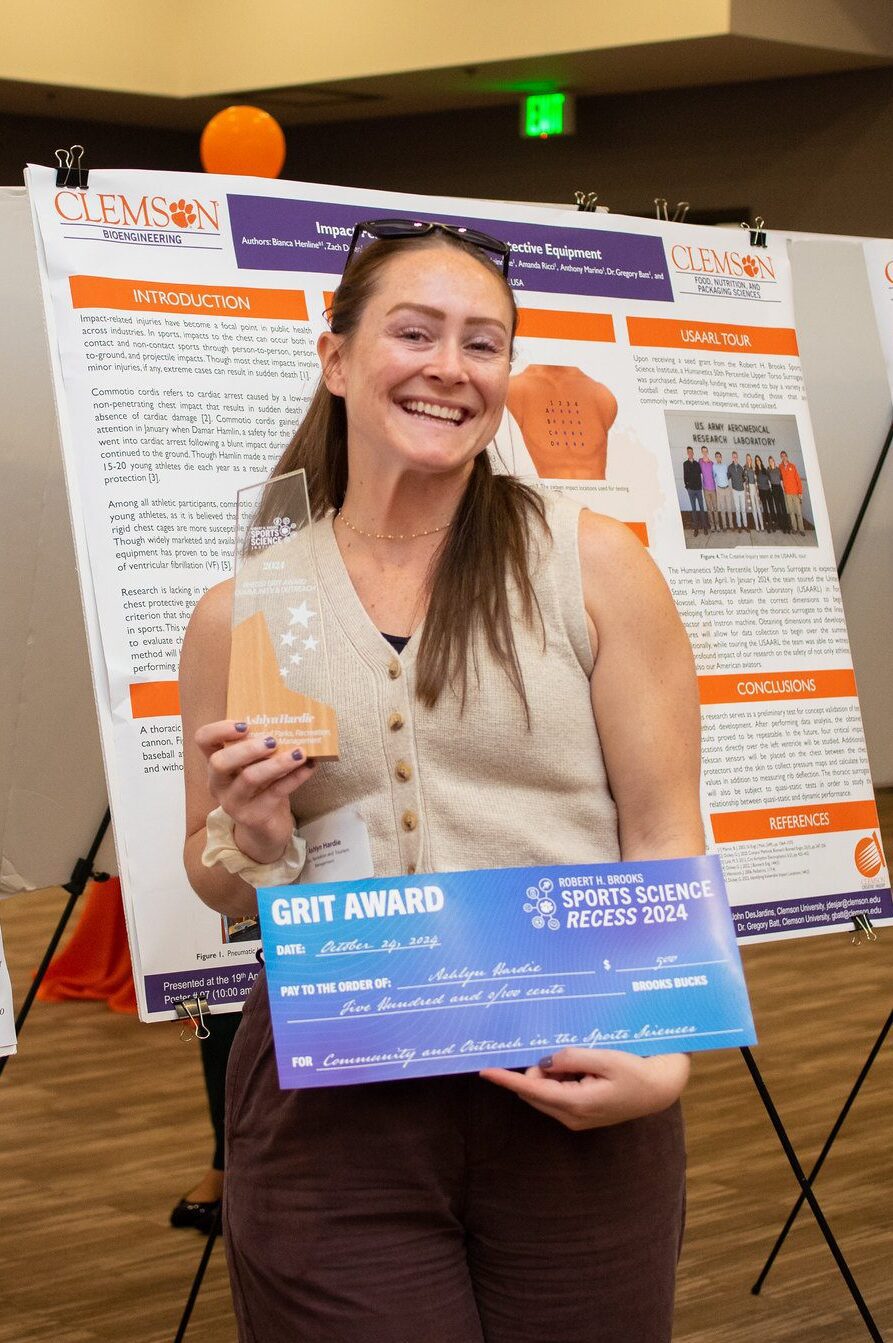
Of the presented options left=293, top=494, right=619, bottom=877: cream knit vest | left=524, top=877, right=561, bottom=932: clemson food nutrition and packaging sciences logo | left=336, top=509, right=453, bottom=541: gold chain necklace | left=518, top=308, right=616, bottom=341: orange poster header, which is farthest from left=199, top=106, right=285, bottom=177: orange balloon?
left=524, top=877, right=561, bottom=932: clemson food nutrition and packaging sciences logo

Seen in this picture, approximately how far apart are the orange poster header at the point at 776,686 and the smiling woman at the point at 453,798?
48.7 inches

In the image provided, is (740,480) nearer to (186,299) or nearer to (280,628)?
(186,299)

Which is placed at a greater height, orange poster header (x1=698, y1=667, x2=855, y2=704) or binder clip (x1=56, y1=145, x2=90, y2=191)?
binder clip (x1=56, y1=145, x2=90, y2=191)

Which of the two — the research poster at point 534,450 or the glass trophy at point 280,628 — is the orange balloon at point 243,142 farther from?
the glass trophy at point 280,628

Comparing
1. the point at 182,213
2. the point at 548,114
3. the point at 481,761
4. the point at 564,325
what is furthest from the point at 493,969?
the point at 548,114

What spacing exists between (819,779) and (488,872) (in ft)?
5.19

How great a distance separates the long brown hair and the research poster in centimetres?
69

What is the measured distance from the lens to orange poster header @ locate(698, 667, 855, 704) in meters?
2.65

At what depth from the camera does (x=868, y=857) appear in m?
2.74

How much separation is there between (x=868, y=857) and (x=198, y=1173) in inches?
74.3

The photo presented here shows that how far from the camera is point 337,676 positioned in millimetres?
1369

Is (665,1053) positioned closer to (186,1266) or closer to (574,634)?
(574,634)

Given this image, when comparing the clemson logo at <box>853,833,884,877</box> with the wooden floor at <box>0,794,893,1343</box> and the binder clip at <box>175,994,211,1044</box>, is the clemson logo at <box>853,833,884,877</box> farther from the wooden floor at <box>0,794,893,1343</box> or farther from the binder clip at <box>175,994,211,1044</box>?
the binder clip at <box>175,994,211,1044</box>

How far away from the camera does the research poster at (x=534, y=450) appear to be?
7.22 ft
